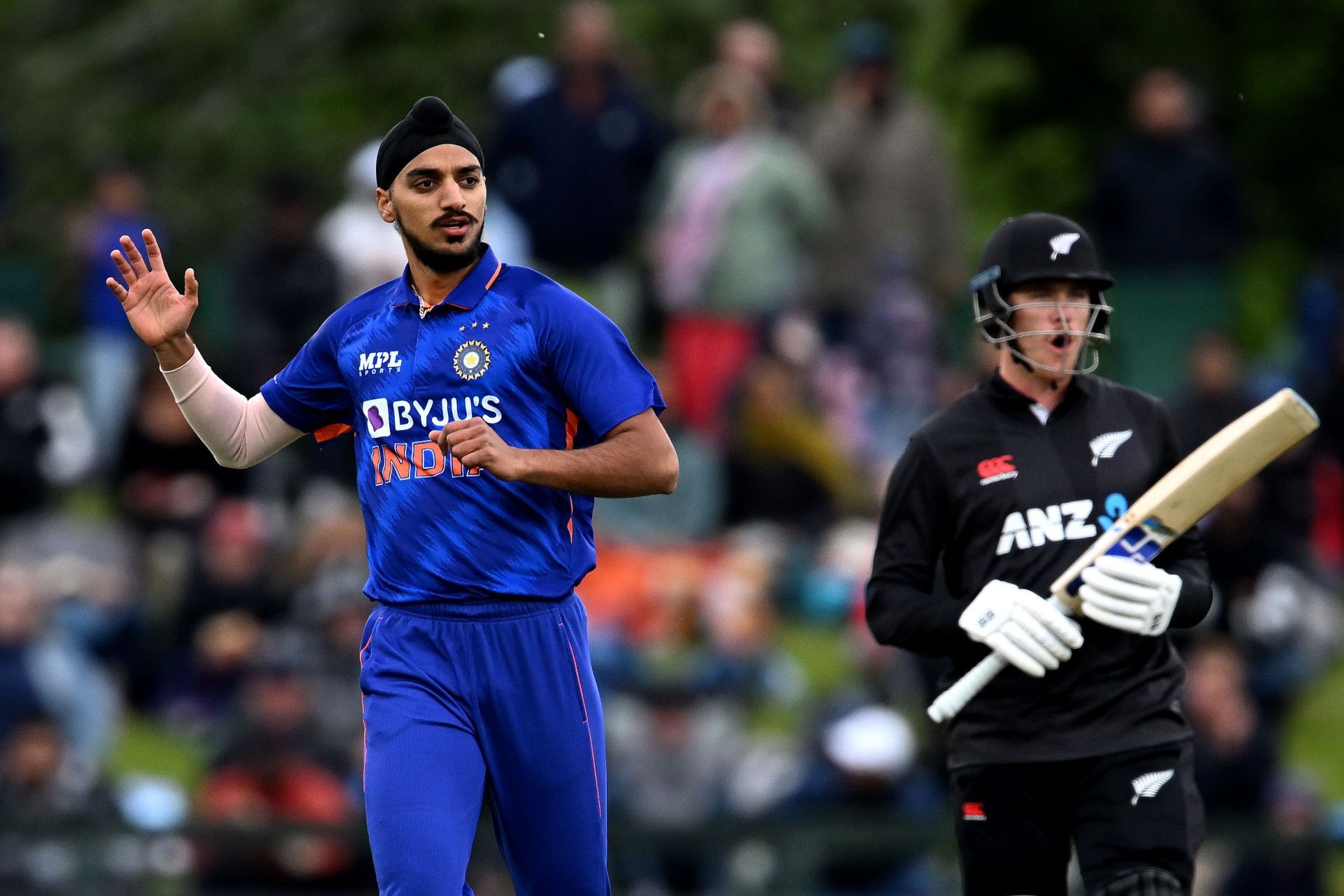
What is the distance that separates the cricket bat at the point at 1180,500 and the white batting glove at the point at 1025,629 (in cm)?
9

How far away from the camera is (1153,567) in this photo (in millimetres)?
6703

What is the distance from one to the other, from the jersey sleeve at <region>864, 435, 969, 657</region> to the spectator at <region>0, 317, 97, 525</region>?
26.3 feet

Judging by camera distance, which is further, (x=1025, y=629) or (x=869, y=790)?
(x=869, y=790)

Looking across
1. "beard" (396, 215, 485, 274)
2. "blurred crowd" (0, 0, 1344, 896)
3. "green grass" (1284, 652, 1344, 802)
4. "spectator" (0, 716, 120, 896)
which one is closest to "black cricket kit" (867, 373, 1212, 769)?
"beard" (396, 215, 485, 274)

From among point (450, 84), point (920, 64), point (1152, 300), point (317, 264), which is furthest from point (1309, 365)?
point (450, 84)

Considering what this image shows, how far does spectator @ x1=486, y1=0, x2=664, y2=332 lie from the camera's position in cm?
1388

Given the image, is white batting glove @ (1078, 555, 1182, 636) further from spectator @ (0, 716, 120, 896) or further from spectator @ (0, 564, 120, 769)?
spectator @ (0, 564, 120, 769)

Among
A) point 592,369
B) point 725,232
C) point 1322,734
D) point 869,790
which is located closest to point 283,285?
point 725,232

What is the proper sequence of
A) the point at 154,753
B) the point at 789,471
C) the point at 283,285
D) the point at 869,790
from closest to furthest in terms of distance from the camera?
the point at 869,790, the point at 154,753, the point at 283,285, the point at 789,471

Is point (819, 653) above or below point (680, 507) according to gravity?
below

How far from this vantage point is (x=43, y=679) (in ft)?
41.7

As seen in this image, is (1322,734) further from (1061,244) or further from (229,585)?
(1061,244)

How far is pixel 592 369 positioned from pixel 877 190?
8221 millimetres

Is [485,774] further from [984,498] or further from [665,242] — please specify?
[665,242]
